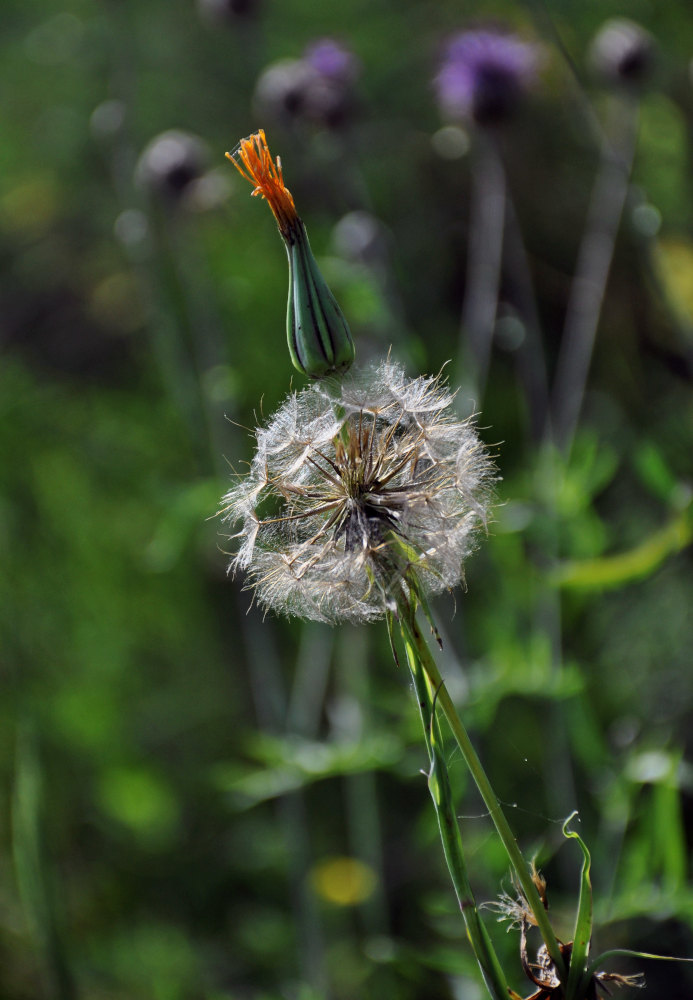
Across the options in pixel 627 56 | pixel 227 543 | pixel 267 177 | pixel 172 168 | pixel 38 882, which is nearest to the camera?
pixel 267 177

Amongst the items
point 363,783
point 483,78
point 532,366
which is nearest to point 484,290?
point 532,366

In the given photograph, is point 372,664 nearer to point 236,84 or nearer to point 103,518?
point 103,518

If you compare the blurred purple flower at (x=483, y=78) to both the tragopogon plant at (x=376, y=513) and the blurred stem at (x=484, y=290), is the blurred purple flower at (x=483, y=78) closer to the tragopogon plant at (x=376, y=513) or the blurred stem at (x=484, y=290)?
the blurred stem at (x=484, y=290)

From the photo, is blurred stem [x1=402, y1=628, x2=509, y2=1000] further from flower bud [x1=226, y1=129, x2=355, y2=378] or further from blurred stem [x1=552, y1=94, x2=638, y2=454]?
blurred stem [x1=552, y1=94, x2=638, y2=454]

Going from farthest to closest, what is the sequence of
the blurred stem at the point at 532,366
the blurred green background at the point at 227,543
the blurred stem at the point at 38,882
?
1. the blurred stem at the point at 532,366
2. the blurred green background at the point at 227,543
3. the blurred stem at the point at 38,882

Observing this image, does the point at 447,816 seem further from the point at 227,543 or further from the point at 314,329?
the point at 227,543

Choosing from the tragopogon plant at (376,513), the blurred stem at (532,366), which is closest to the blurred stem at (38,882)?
the tragopogon plant at (376,513)
